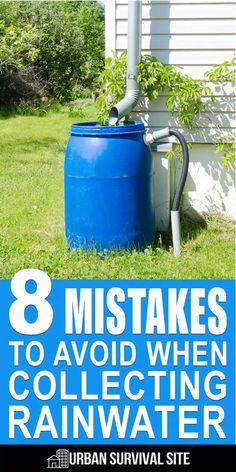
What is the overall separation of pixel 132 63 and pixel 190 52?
20.3 inches

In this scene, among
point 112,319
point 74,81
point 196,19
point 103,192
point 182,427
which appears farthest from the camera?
point 74,81

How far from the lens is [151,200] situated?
161 inches

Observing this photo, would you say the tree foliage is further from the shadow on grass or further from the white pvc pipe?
the white pvc pipe

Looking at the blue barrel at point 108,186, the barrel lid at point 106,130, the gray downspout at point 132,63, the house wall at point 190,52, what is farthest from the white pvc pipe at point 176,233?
the gray downspout at point 132,63

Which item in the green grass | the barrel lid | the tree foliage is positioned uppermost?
the tree foliage

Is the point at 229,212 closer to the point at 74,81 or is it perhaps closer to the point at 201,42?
the point at 201,42

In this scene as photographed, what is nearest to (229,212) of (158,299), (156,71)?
(156,71)

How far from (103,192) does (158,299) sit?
1.42 m

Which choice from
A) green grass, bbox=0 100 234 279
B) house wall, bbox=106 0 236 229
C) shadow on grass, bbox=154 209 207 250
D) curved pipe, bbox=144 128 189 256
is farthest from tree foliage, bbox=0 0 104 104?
curved pipe, bbox=144 128 189 256

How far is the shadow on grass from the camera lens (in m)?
4.36

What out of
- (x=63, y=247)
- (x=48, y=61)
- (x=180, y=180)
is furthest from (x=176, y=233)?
(x=48, y=61)

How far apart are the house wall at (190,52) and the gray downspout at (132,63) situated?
29cm

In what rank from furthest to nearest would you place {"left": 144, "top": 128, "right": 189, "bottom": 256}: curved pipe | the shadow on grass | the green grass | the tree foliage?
the tree foliage → the shadow on grass → {"left": 144, "top": 128, "right": 189, "bottom": 256}: curved pipe → the green grass

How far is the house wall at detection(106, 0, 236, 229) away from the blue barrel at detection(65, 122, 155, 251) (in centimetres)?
60
